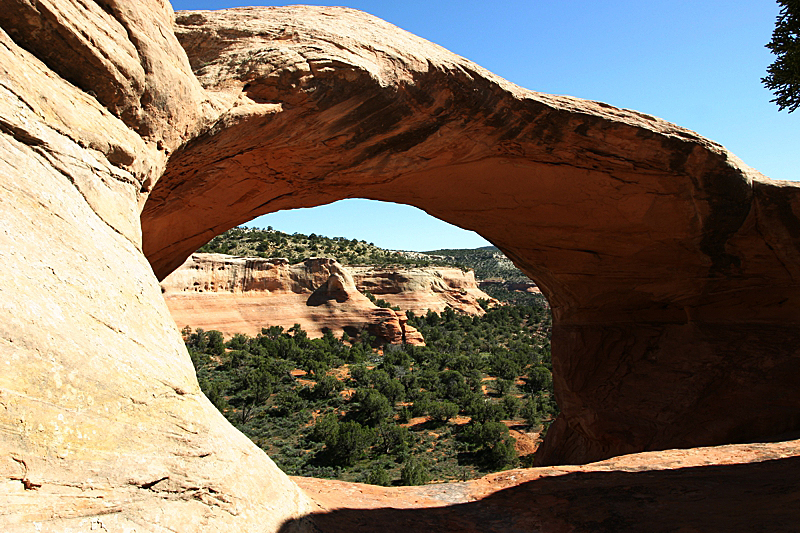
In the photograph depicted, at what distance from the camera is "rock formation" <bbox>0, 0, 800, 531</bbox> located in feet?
8.59

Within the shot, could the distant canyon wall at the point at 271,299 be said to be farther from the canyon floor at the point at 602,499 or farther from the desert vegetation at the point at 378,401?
the canyon floor at the point at 602,499

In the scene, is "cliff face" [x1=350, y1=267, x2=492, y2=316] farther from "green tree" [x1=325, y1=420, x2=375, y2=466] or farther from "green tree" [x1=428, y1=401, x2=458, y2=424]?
"green tree" [x1=325, y1=420, x2=375, y2=466]

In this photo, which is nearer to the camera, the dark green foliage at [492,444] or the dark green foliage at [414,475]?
the dark green foliage at [414,475]

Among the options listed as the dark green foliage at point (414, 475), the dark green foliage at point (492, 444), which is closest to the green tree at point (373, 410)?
the dark green foliage at point (492, 444)

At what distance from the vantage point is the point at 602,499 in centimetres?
534

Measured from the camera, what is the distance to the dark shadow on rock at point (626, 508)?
4.28 metres

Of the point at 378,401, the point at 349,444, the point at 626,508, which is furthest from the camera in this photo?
the point at 378,401

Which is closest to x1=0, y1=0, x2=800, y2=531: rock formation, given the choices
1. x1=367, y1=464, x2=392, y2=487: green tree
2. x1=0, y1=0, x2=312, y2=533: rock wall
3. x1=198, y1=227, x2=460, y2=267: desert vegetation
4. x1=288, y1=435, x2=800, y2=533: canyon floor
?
x1=0, y1=0, x2=312, y2=533: rock wall

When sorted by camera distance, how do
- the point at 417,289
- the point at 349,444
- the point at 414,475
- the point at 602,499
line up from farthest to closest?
1. the point at 417,289
2. the point at 349,444
3. the point at 414,475
4. the point at 602,499

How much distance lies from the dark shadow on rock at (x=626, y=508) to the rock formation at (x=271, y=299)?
27008 mm

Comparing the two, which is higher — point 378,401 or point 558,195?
point 558,195

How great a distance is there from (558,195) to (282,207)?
4.48 m

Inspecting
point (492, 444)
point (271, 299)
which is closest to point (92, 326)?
point (492, 444)

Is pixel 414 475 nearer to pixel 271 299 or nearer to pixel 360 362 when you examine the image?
pixel 360 362
